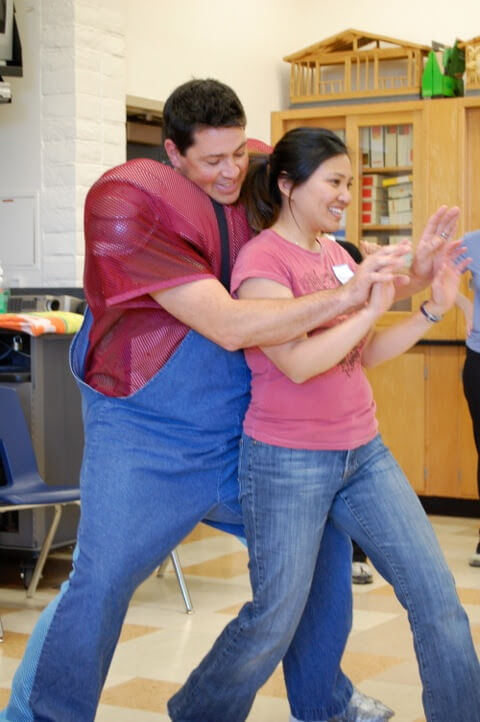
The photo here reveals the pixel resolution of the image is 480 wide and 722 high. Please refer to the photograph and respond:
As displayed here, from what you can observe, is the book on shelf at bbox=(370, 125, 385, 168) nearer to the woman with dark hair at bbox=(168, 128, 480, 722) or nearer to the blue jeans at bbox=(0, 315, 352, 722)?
the woman with dark hair at bbox=(168, 128, 480, 722)

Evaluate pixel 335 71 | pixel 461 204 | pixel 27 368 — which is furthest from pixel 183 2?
pixel 27 368

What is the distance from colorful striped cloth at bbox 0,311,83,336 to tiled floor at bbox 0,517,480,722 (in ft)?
3.25

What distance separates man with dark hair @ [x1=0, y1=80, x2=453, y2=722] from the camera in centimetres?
224

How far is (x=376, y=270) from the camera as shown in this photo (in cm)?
217

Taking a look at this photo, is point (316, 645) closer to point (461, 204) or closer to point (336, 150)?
point (336, 150)

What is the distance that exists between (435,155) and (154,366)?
14.3 ft

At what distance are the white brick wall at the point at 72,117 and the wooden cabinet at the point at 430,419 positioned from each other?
6.70 ft

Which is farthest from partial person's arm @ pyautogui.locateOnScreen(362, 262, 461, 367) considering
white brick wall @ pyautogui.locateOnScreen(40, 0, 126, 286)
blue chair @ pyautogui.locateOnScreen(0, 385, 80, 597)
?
white brick wall @ pyautogui.locateOnScreen(40, 0, 126, 286)

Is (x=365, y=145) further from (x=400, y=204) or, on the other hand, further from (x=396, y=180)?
(x=400, y=204)

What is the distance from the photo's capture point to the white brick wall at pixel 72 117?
5297mm

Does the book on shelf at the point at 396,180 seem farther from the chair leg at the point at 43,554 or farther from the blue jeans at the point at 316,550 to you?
the blue jeans at the point at 316,550

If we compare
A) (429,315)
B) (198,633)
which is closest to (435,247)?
(429,315)

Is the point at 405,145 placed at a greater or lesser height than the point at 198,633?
greater

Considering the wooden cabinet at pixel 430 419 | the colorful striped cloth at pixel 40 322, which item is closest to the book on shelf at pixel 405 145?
the wooden cabinet at pixel 430 419
